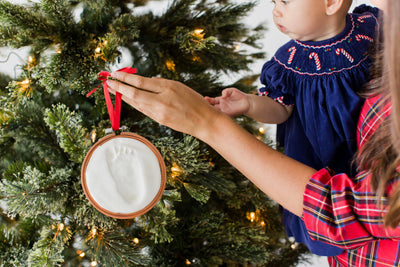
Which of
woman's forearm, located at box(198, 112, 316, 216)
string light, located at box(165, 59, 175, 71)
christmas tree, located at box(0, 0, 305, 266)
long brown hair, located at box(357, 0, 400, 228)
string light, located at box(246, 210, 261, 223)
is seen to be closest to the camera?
long brown hair, located at box(357, 0, 400, 228)

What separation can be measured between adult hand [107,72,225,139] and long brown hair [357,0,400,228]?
221 millimetres

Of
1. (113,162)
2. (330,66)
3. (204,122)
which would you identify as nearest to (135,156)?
(113,162)

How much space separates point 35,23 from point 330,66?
54 cm

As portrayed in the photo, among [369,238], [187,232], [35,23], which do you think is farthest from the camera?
[187,232]

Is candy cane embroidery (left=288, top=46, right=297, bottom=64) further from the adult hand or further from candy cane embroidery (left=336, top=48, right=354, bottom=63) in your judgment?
the adult hand

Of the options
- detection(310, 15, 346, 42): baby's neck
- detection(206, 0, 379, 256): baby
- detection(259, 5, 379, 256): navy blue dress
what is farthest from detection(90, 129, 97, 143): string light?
detection(310, 15, 346, 42): baby's neck

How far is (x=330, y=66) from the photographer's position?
0.64 metres

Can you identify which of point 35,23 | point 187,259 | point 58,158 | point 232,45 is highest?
point 35,23

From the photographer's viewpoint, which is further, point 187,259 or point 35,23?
point 187,259

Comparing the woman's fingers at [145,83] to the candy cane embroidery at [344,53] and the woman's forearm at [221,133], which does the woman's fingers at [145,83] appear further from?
the candy cane embroidery at [344,53]

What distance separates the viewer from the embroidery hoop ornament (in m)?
0.56

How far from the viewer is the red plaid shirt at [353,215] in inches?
17.5

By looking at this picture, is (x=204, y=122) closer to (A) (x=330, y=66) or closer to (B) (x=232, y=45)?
(A) (x=330, y=66)

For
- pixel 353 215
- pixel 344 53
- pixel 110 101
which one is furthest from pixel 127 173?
pixel 344 53
